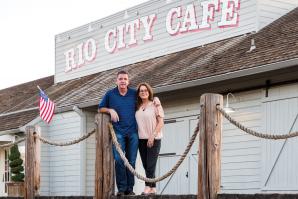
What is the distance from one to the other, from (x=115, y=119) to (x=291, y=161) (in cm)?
420

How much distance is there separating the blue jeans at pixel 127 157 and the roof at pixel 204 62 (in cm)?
365

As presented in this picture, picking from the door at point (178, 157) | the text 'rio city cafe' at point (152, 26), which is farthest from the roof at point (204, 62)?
the door at point (178, 157)

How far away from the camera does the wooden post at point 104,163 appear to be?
8727mm

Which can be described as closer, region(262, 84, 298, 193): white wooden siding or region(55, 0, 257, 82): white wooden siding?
region(262, 84, 298, 193): white wooden siding

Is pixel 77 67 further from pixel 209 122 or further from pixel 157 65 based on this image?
pixel 209 122

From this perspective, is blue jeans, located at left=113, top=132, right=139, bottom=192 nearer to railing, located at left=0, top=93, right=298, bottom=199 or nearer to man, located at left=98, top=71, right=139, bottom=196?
man, located at left=98, top=71, right=139, bottom=196

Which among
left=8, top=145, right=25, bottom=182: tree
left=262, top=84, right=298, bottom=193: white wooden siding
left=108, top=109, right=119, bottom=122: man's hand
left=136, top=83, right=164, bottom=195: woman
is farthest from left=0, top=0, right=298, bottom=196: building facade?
left=108, top=109, right=119, bottom=122: man's hand

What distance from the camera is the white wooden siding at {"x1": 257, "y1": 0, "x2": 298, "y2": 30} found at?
14258 millimetres

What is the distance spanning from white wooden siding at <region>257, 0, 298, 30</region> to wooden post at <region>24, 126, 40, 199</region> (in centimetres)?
594

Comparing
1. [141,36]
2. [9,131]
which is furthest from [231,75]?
[9,131]

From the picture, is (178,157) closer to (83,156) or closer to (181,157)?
(83,156)

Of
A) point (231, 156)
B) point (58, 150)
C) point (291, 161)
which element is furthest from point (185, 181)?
point (58, 150)

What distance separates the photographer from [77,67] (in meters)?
20.6

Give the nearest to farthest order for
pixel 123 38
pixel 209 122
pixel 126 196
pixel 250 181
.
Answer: pixel 209 122 → pixel 126 196 → pixel 250 181 → pixel 123 38
